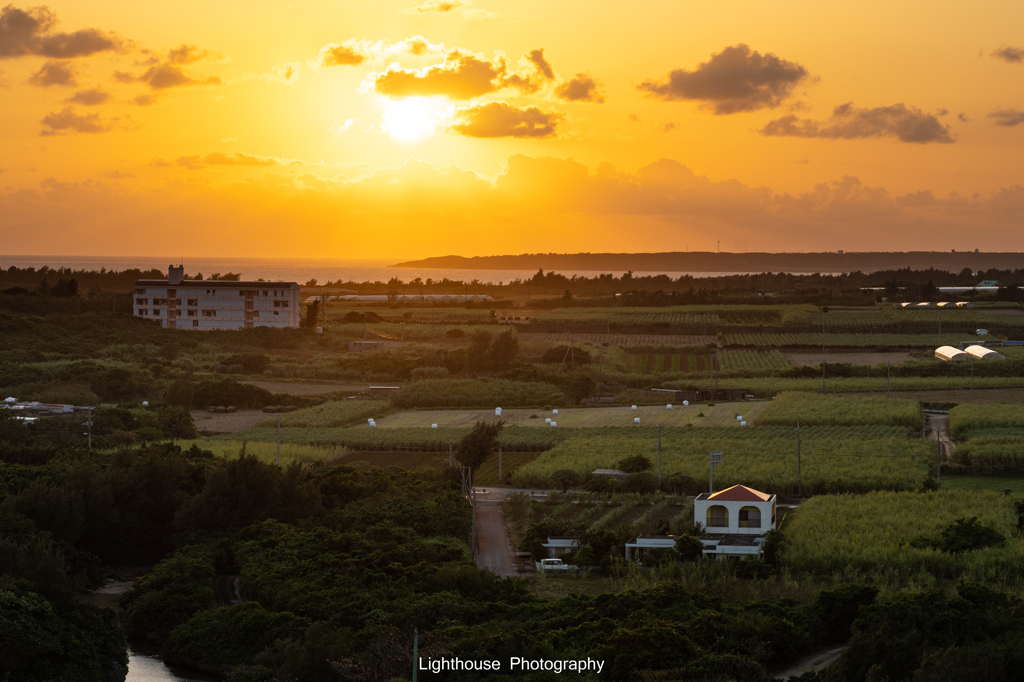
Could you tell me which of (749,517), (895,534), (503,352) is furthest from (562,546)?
(503,352)

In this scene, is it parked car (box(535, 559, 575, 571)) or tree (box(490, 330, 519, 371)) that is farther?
tree (box(490, 330, 519, 371))

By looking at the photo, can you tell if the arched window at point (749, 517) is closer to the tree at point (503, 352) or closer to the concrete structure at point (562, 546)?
the concrete structure at point (562, 546)

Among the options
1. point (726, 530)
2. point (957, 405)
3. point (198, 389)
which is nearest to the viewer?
point (726, 530)

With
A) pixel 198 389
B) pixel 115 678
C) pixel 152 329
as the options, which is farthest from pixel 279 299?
pixel 115 678

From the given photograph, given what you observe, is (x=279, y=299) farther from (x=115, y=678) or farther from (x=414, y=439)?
(x=115, y=678)

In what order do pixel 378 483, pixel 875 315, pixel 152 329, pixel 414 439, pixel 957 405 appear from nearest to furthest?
pixel 378 483
pixel 414 439
pixel 957 405
pixel 152 329
pixel 875 315

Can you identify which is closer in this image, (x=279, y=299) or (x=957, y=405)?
(x=957, y=405)

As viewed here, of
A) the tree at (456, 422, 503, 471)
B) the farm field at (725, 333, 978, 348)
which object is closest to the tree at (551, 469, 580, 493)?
the tree at (456, 422, 503, 471)

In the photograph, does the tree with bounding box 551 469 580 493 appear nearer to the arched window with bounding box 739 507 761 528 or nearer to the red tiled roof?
the red tiled roof

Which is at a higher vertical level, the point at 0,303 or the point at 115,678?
the point at 0,303
